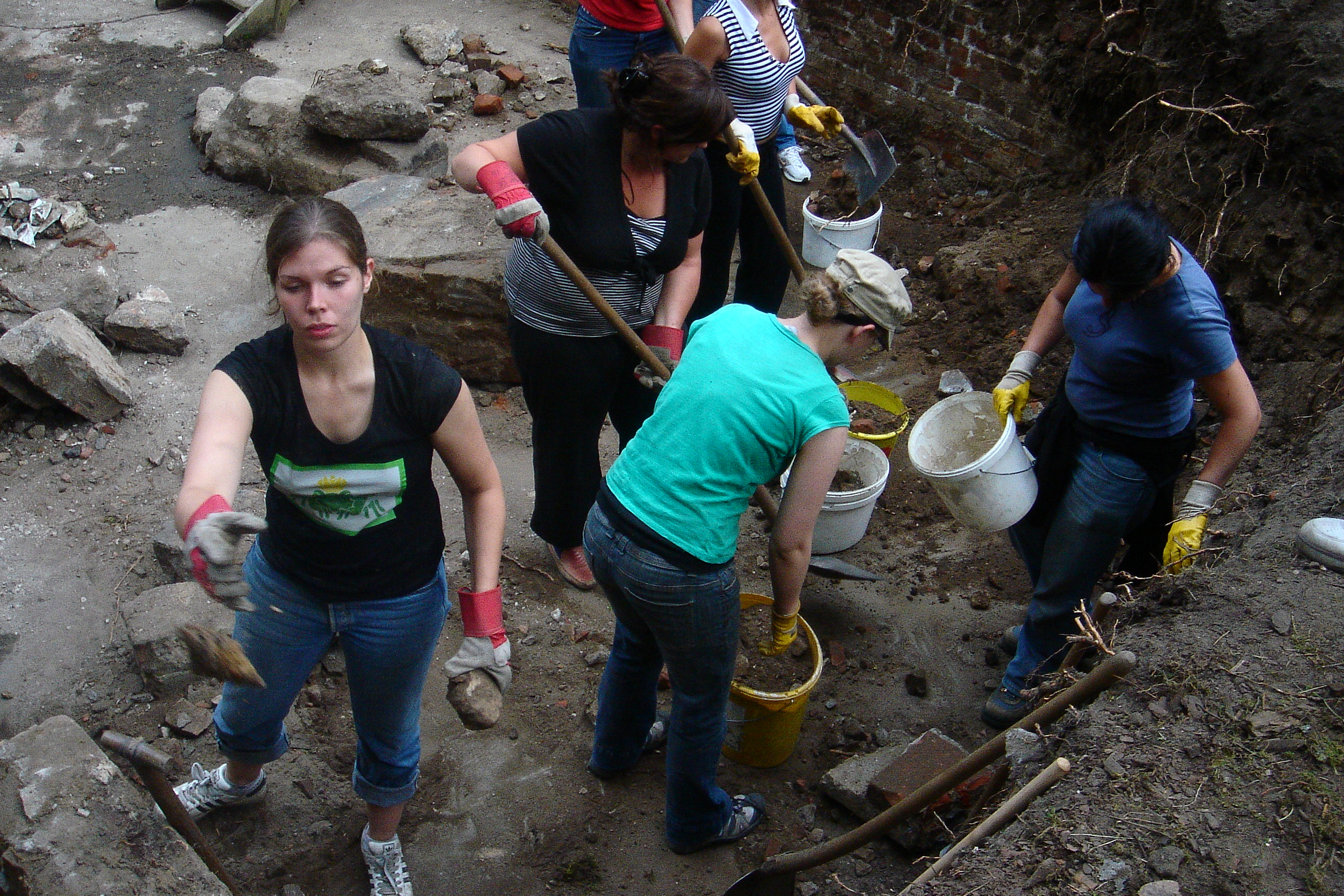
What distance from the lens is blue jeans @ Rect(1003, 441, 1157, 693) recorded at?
2.93 m

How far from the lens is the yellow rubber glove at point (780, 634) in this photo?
2.72m

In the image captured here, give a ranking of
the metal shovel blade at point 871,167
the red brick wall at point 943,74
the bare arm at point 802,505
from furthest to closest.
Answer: the red brick wall at point 943,74
the metal shovel blade at point 871,167
the bare arm at point 802,505

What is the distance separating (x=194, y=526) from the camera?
1.86 m

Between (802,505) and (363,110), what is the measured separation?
4.35 metres

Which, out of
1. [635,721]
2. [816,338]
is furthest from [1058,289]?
[635,721]

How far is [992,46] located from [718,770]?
4.55 m

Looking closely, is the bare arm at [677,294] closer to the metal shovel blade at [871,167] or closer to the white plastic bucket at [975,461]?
the white plastic bucket at [975,461]

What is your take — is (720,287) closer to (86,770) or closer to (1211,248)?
(1211,248)

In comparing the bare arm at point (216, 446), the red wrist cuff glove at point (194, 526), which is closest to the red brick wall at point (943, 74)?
the bare arm at point (216, 446)

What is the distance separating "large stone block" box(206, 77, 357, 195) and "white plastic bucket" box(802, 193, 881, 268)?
265 centimetres

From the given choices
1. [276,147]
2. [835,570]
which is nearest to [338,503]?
[835,570]

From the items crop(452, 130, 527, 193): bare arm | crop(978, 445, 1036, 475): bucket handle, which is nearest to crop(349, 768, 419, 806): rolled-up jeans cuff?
crop(452, 130, 527, 193): bare arm

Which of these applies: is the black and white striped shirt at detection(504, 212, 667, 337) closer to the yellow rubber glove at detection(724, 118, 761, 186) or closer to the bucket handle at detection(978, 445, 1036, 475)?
the yellow rubber glove at detection(724, 118, 761, 186)

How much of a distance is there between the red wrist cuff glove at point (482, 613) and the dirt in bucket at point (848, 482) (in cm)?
192
